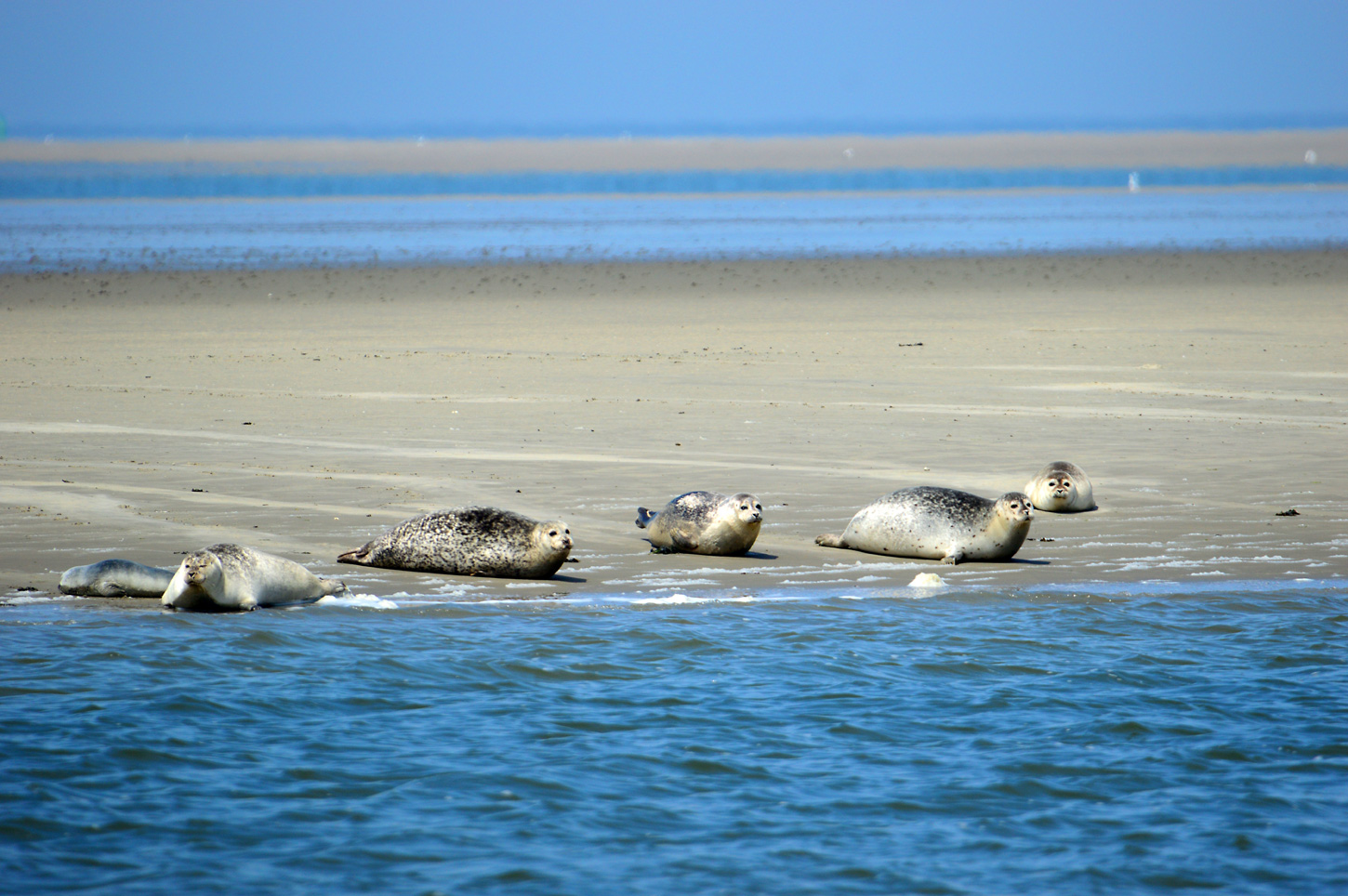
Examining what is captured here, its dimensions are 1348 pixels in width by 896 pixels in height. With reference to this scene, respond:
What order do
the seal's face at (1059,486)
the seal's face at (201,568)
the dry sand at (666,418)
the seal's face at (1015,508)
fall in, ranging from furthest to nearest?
the seal's face at (1059,486), the dry sand at (666,418), the seal's face at (1015,508), the seal's face at (201,568)

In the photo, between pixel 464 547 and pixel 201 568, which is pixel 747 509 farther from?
pixel 201 568

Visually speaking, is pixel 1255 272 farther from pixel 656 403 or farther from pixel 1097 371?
pixel 656 403

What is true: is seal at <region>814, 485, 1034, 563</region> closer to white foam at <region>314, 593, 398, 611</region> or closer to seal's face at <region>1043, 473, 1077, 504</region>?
seal's face at <region>1043, 473, 1077, 504</region>

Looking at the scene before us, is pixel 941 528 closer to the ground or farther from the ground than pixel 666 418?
closer to the ground

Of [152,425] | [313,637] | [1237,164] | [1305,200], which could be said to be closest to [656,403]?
[152,425]

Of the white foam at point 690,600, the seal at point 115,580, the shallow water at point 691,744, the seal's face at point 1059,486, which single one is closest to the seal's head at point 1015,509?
the shallow water at point 691,744

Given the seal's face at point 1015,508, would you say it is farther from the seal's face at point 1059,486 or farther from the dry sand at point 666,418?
the seal's face at point 1059,486

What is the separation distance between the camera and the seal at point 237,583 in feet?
26.6

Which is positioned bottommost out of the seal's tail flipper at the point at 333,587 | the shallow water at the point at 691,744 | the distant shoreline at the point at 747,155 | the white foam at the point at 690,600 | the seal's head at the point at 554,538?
the shallow water at the point at 691,744

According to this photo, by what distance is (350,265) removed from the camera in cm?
3250

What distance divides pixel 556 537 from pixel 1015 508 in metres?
2.75

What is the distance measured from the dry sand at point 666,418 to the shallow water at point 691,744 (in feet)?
2.99

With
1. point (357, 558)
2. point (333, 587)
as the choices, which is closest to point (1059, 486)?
point (357, 558)

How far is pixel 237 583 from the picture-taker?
829 cm
